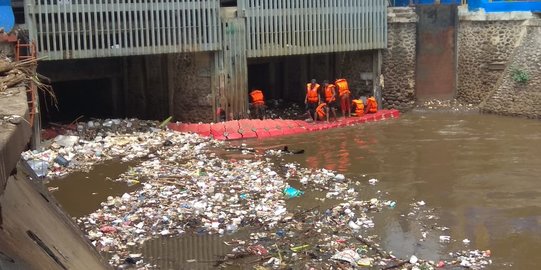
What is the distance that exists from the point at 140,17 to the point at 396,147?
6.39 meters

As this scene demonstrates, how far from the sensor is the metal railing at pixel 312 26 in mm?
16047

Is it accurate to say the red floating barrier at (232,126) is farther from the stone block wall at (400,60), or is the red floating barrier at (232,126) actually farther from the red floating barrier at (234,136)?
the stone block wall at (400,60)

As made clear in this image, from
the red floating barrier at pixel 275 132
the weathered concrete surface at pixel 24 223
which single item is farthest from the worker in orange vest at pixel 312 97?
the weathered concrete surface at pixel 24 223

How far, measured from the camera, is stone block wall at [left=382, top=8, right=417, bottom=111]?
18.6 metres

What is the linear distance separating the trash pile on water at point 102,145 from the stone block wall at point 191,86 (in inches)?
51.1

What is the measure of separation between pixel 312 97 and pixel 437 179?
6.19 metres

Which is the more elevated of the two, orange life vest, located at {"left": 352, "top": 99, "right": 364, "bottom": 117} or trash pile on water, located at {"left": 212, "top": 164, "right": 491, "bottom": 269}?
orange life vest, located at {"left": 352, "top": 99, "right": 364, "bottom": 117}

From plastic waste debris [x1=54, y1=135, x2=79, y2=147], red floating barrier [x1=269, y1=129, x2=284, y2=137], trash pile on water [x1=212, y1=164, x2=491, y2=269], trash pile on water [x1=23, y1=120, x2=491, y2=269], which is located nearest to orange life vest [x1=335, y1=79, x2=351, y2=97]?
red floating barrier [x1=269, y1=129, x2=284, y2=137]

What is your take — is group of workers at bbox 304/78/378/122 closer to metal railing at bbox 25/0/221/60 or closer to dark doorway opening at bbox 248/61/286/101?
metal railing at bbox 25/0/221/60

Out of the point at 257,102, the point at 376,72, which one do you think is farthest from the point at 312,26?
the point at 376,72

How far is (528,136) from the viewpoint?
15.1 m

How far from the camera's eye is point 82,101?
1884 cm

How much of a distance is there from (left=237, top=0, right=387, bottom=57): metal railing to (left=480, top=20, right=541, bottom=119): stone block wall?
11.7ft

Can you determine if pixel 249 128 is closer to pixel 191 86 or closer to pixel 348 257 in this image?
pixel 191 86
